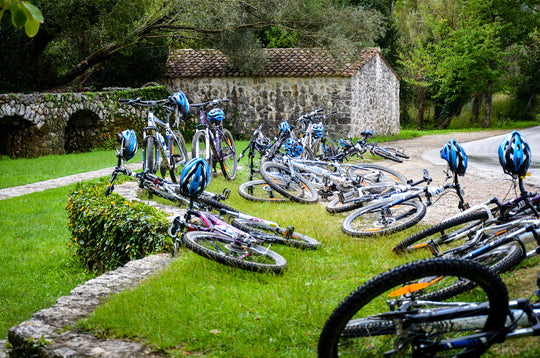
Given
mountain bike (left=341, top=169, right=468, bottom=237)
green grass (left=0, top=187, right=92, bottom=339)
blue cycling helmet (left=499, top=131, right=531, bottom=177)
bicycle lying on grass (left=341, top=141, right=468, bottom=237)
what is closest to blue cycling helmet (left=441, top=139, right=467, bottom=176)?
bicycle lying on grass (left=341, top=141, right=468, bottom=237)

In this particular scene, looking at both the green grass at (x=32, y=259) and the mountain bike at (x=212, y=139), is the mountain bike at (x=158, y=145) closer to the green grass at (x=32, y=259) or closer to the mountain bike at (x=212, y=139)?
the mountain bike at (x=212, y=139)

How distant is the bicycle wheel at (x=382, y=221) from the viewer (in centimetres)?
543

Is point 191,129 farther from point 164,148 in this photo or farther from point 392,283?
point 392,283

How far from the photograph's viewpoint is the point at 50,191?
1127 cm

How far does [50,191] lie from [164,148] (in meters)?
4.44

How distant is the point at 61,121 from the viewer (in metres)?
18.7

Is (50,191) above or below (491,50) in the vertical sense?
below

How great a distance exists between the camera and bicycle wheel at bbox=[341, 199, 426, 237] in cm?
543

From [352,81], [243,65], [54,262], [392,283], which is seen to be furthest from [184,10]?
[392,283]

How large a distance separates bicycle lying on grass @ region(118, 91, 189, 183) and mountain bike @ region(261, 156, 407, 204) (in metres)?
1.62

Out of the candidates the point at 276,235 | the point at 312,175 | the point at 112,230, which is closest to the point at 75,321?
the point at 276,235

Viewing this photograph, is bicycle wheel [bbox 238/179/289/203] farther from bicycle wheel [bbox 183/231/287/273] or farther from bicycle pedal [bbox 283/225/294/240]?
bicycle wheel [bbox 183/231/287/273]

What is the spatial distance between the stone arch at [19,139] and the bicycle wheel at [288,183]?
13.0 m

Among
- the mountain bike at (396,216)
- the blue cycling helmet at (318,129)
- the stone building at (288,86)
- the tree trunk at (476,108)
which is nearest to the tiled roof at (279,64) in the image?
the stone building at (288,86)
